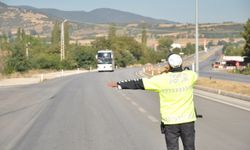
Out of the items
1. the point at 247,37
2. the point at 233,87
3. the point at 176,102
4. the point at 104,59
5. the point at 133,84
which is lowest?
the point at 233,87

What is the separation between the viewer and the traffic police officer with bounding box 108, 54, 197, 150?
254 inches

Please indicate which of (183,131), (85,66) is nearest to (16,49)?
(85,66)

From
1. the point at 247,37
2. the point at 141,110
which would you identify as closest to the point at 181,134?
the point at 141,110

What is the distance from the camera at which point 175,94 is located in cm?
654

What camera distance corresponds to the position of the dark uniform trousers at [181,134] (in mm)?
6441

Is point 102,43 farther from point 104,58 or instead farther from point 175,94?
point 175,94

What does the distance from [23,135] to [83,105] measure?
9129 mm

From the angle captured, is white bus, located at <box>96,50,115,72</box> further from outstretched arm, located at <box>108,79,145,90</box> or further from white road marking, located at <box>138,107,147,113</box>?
outstretched arm, located at <box>108,79,145,90</box>

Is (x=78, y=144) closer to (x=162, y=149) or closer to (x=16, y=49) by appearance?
(x=162, y=149)

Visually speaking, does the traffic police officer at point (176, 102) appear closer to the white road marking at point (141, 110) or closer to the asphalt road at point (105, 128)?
the asphalt road at point (105, 128)

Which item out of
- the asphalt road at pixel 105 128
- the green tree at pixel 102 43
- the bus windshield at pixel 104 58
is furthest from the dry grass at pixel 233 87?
the green tree at pixel 102 43

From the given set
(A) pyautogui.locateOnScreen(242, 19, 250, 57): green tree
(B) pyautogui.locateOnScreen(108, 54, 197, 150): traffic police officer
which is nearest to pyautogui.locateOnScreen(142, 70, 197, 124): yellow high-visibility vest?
(B) pyautogui.locateOnScreen(108, 54, 197, 150): traffic police officer

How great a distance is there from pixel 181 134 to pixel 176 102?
0.38 metres

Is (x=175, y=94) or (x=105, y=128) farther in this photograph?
(x=105, y=128)
